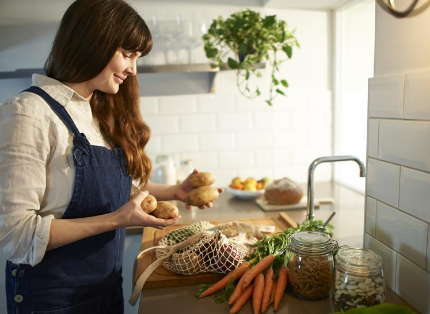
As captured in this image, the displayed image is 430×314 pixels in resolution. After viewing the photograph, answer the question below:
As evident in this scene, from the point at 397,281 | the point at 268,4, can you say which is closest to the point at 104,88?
the point at 397,281

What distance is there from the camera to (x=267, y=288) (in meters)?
0.92

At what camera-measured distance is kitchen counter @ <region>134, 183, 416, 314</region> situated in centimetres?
90

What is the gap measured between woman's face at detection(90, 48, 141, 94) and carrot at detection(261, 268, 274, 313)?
63 centimetres

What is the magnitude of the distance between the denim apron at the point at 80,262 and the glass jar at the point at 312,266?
512mm

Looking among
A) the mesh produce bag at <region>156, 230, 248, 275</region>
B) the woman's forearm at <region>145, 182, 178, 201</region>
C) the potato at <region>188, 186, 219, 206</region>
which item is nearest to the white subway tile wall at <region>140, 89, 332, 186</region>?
the woman's forearm at <region>145, 182, 178, 201</region>

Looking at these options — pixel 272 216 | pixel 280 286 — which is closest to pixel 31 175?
pixel 280 286

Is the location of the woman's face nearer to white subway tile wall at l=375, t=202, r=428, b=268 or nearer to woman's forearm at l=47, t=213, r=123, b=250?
woman's forearm at l=47, t=213, r=123, b=250

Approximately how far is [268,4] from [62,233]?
1557 mm

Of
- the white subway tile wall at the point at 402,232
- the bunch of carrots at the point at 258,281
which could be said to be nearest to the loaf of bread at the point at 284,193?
the bunch of carrots at the point at 258,281

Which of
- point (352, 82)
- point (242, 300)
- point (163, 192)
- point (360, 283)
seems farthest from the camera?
point (352, 82)

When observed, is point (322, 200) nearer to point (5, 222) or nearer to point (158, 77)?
point (158, 77)

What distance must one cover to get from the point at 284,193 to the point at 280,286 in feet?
2.73

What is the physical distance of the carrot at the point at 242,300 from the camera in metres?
0.88

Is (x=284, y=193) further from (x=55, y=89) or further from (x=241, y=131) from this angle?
(x=55, y=89)
